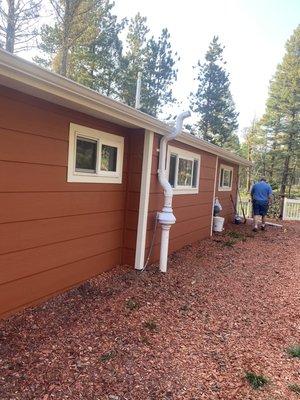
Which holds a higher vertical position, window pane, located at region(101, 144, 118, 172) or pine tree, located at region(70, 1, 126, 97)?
pine tree, located at region(70, 1, 126, 97)

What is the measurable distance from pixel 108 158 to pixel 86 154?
0.50 m

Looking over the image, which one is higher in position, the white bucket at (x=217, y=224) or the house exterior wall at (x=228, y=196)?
the house exterior wall at (x=228, y=196)

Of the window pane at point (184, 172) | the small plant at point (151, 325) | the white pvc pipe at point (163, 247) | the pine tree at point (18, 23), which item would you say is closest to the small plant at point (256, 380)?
the small plant at point (151, 325)

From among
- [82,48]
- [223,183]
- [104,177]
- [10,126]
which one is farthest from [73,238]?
[82,48]

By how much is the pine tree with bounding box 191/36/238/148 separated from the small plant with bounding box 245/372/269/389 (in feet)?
66.4

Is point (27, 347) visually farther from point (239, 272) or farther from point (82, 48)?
Answer: point (82, 48)

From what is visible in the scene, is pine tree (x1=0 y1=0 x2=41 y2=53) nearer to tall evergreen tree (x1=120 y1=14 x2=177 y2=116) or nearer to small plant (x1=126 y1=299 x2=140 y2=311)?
tall evergreen tree (x1=120 y1=14 x2=177 y2=116)

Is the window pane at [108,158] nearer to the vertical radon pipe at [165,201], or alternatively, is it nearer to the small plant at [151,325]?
the vertical radon pipe at [165,201]

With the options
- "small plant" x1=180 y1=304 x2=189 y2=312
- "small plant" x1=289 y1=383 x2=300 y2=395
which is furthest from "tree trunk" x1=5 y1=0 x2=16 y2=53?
"small plant" x1=289 y1=383 x2=300 y2=395

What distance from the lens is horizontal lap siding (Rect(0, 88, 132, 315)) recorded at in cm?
310

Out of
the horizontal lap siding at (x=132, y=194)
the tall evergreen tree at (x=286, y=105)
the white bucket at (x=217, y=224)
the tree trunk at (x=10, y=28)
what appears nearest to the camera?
the horizontal lap siding at (x=132, y=194)

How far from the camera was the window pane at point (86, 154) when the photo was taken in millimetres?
4035

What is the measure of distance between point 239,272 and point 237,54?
19.0 metres

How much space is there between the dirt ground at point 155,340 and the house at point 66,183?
1.05 feet
